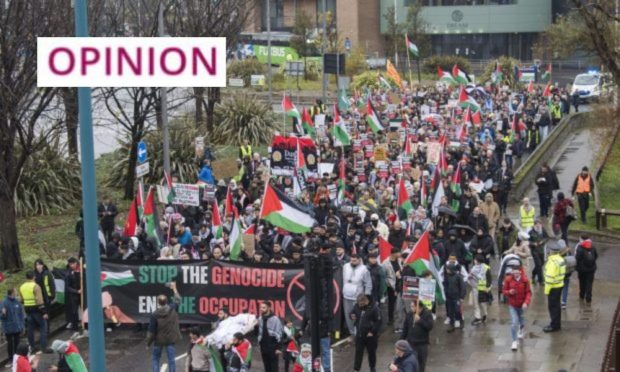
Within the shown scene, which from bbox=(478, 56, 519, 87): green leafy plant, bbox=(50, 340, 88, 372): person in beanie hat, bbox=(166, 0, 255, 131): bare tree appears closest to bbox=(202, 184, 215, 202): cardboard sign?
bbox=(50, 340, 88, 372): person in beanie hat

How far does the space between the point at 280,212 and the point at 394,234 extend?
2163 millimetres

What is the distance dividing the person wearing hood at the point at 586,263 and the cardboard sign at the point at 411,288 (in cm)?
394

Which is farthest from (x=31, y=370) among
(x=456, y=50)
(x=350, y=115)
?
(x=456, y=50)

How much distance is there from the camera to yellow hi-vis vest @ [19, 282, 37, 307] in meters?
17.2

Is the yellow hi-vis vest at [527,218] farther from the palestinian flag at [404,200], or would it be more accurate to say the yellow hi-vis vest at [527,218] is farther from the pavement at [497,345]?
the pavement at [497,345]

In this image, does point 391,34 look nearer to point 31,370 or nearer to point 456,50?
point 456,50

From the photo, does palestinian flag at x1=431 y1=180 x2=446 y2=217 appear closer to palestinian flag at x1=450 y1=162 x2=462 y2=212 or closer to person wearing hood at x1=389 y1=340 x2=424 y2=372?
palestinian flag at x1=450 y1=162 x2=462 y2=212

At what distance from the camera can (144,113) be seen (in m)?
29.5

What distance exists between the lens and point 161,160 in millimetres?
31719

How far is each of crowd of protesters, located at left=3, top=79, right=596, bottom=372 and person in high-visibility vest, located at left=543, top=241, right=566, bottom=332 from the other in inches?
0.9

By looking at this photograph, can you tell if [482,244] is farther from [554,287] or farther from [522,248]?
[554,287]

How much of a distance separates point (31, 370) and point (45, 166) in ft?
48.7

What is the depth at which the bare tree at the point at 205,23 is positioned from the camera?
37844mm

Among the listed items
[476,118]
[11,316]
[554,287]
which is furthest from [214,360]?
[476,118]
